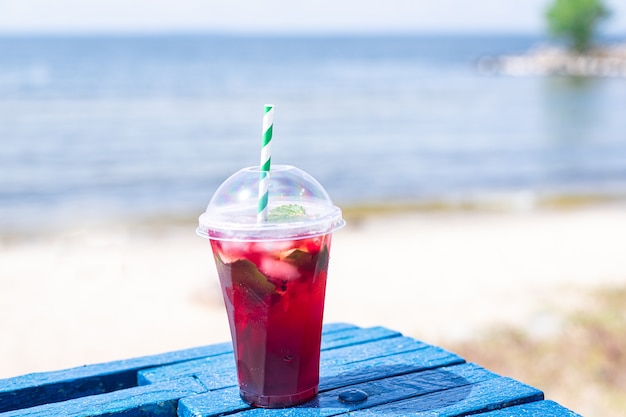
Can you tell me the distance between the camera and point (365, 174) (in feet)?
51.5

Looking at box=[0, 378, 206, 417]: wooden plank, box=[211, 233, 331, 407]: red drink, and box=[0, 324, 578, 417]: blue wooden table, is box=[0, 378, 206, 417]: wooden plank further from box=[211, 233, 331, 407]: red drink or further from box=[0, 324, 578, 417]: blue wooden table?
box=[211, 233, 331, 407]: red drink

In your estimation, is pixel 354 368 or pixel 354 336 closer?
pixel 354 368

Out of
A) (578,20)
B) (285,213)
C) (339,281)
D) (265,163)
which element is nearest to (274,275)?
(285,213)

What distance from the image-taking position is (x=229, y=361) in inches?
91.4

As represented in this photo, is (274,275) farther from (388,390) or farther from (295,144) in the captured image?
(295,144)

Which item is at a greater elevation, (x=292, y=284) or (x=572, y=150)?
(x=292, y=284)

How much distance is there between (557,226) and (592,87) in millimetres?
40318

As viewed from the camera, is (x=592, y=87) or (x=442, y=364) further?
(x=592, y=87)

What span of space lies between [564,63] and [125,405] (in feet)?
246

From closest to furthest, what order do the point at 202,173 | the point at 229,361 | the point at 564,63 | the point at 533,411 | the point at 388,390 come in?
the point at 533,411, the point at 388,390, the point at 229,361, the point at 202,173, the point at 564,63

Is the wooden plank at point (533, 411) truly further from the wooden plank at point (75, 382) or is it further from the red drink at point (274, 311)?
the wooden plank at point (75, 382)

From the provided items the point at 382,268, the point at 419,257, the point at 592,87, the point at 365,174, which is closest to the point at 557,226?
the point at 419,257

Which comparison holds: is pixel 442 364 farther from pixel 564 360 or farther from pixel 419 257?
pixel 419 257

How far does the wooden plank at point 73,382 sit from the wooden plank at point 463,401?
2.30 feet
